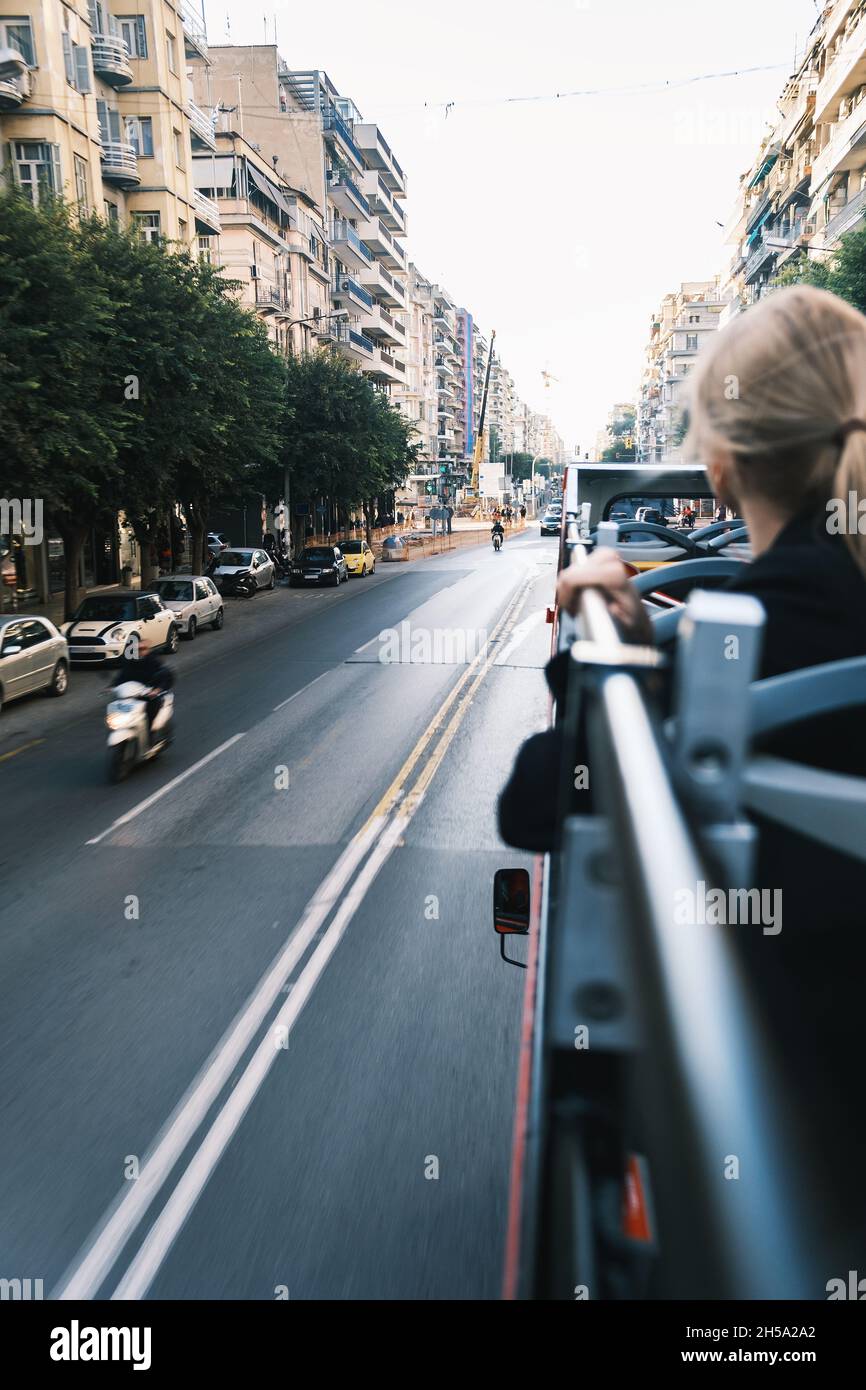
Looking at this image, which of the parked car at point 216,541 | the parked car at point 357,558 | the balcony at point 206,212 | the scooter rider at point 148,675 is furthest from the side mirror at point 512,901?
the parked car at point 216,541

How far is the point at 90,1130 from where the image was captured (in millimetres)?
5246

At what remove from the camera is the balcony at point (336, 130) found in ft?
208

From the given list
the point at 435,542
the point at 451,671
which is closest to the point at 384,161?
the point at 435,542

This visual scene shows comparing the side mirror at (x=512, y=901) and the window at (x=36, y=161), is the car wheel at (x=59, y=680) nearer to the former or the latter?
the side mirror at (x=512, y=901)

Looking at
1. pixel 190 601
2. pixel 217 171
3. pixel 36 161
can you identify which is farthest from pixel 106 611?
pixel 217 171

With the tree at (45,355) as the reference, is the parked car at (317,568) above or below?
below

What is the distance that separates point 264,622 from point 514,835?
1054 inches

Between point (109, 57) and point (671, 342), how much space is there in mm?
105897

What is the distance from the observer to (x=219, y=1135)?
205 inches

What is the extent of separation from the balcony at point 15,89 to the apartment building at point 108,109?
0.03 metres

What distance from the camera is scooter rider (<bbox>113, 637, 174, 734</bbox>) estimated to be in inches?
495

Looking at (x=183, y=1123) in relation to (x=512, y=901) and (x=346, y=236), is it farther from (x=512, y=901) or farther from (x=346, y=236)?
(x=346, y=236)

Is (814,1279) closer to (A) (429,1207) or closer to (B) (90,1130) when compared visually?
(A) (429,1207)

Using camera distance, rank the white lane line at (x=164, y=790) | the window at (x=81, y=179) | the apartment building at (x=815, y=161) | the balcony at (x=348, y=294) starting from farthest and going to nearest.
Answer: the balcony at (x=348, y=294)
the apartment building at (x=815, y=161)
the window at (x=81, y=179)
the white lane line at (x=164, y=790)
